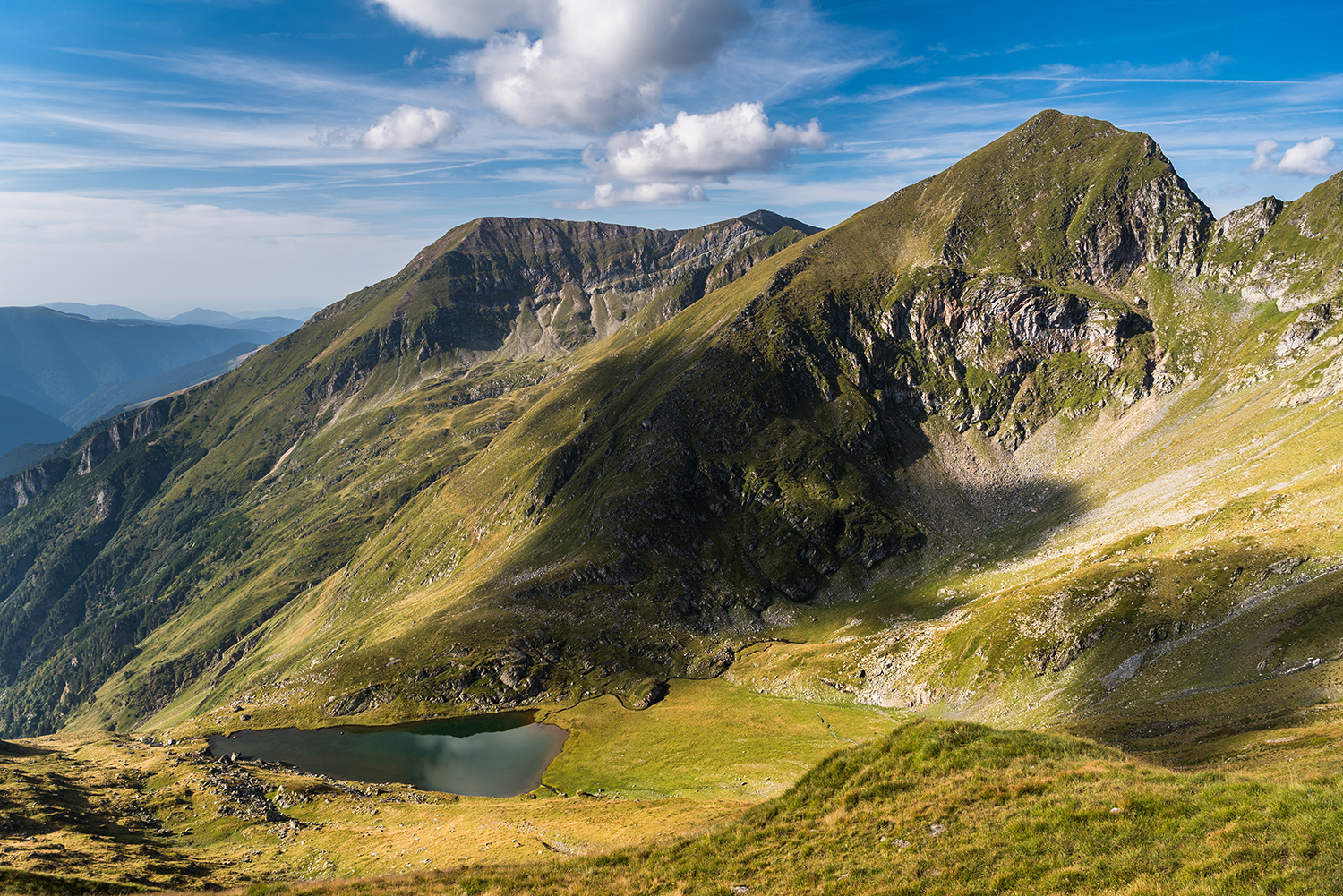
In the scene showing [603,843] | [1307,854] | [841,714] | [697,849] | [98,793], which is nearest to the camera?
[1307,854]

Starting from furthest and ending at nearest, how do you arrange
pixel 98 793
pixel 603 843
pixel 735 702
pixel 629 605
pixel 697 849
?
1. pixel 629 605
2. pixel 735 702
3. pixel 98 793
4. pixel 603 843
5. pixel 697 849

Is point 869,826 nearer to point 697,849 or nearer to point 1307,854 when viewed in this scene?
point 697,849

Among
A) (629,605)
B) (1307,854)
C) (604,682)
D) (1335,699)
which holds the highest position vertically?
(1307,854)

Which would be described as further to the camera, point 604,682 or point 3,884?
point 604,682

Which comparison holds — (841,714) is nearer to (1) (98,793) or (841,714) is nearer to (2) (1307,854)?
(2) (1307,854)

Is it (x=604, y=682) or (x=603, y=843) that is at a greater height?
(x=603, y=843)

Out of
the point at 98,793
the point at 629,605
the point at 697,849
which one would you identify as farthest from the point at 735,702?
the point at 697,849
